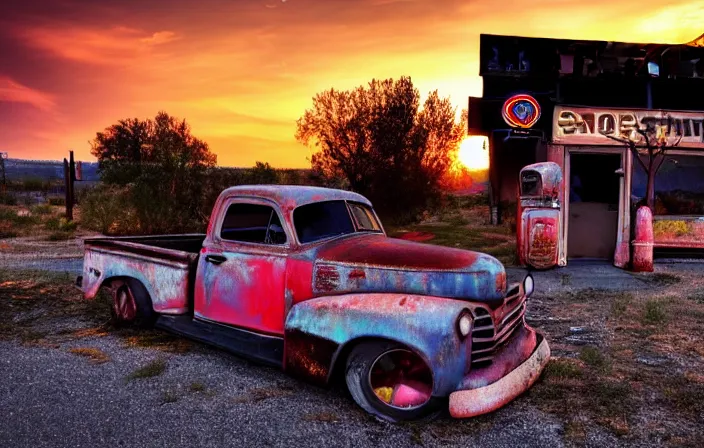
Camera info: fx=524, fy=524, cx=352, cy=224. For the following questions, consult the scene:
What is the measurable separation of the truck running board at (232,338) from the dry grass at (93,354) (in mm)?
586

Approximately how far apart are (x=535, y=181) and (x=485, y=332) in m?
7.18

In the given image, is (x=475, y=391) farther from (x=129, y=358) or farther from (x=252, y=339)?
(x=129, y=358)

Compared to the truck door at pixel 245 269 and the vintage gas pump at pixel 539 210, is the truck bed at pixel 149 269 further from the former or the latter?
the vintage gas pump at pixel 539 210

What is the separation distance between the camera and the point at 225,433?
3393 millimetres

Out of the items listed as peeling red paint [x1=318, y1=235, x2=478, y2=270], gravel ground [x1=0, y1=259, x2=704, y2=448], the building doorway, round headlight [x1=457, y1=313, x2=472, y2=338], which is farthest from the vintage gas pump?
round headlight [x1=457, y1=313, x2=472, y2=338]

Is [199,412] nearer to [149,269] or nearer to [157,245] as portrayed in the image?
[149,269]

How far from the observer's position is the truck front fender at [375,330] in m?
3.28

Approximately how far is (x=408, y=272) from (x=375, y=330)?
49 cm

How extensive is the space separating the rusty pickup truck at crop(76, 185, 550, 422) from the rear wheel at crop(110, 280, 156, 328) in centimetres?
35

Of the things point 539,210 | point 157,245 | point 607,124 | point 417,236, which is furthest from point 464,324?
point 417,236

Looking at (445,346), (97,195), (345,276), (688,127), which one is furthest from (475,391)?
(97,195)

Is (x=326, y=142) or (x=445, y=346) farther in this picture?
(x=326, y=142)

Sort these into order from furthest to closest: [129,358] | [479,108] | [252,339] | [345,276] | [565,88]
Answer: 1. [479,108]
2. [565,88]
3. [129,358]
4. [252,339]
5. [345,276]

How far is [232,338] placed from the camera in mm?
4508
